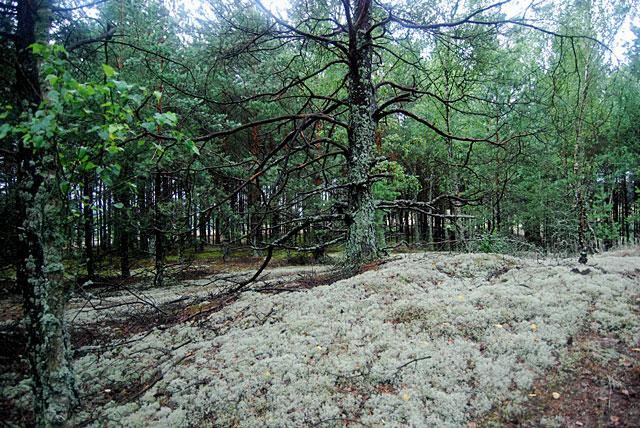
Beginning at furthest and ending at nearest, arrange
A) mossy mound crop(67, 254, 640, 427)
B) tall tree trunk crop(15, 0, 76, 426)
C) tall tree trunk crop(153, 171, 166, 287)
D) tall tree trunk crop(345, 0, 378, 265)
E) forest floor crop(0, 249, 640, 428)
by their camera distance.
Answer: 1. tall tree trunk crop(345, 0, 378, 265)
2. tall tree trunk crop(153, 171, 166, 287)
3. mossy mound crop(67, 254, 640, 427)
4. forest floor crop(0, 249, 640, 428)
5. tall tree trunk crop(15, 0, 76, 426)

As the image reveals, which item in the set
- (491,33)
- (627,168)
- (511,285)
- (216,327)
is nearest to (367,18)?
(491,33)

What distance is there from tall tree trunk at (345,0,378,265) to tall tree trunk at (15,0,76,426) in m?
4.75

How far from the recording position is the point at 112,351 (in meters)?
4.86

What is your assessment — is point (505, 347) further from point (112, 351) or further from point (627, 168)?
point (627, 168)

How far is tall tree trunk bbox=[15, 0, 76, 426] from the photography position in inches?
108

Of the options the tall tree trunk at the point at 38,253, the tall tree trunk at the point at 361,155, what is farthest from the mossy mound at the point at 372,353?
the tall tree trunk at the point at 361,155

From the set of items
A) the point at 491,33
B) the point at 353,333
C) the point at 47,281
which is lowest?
the point at 353,333

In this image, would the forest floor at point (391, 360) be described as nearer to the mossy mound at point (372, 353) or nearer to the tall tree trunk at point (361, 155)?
the mossy mound at point (372, 353)

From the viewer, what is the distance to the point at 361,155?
261 inches

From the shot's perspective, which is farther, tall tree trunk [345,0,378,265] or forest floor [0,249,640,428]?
tall tree trunk [345,0,378,265]

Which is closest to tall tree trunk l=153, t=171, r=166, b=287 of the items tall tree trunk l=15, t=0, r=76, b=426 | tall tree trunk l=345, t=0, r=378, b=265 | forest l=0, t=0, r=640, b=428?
forest l=0, t=0, r=640, b=428

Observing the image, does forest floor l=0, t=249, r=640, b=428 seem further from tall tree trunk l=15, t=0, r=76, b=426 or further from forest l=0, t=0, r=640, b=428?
tall tree trunk l=15, t=0, r=76, b=426

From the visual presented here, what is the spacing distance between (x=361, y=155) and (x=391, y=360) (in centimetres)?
410

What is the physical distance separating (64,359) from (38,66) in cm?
252
